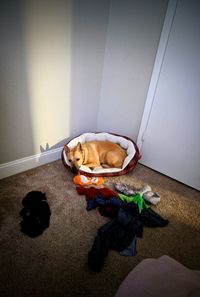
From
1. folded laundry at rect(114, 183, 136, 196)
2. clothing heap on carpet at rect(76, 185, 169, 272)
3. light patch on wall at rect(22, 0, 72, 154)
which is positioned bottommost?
folded laundry at rect(114, 183, 136, 196)

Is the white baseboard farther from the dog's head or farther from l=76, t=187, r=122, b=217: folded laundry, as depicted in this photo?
l=76, t=187, r=122, b=217: folded laundry

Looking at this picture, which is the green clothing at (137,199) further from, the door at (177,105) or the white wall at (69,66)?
the white wall at (69,66)

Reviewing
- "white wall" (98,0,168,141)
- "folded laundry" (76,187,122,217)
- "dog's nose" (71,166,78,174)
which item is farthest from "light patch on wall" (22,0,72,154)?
"folded laundry" (76,187,122,217)

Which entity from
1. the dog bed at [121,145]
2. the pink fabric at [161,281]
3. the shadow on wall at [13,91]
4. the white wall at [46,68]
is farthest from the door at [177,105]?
the pink fabric at [161,281]

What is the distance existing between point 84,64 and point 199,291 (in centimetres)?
229

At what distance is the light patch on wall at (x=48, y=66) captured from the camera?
1.60m

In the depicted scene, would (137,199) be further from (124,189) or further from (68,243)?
(68,243)

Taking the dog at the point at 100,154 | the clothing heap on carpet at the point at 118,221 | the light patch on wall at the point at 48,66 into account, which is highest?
the light patch on wall at the point at 48,66

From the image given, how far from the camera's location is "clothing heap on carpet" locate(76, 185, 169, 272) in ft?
4.18

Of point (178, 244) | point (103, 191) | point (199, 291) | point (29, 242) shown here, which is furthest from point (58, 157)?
point (199, 291)

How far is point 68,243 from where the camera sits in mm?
1330

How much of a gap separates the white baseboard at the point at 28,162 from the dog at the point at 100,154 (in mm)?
361

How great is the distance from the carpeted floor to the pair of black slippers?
0.16 feet

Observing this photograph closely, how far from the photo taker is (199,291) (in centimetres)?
53
